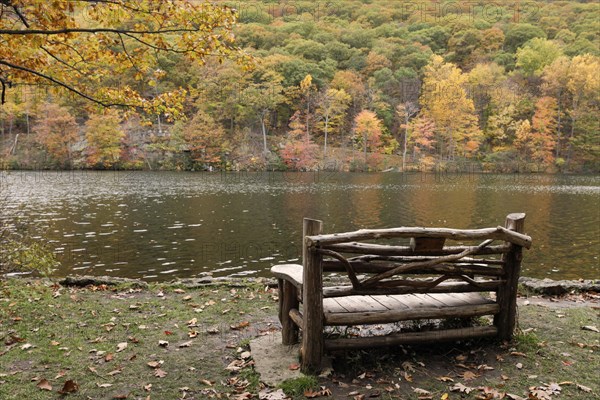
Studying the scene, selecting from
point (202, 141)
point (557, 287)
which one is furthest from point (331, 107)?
point (557, 287)

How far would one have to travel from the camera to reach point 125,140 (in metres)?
66.4

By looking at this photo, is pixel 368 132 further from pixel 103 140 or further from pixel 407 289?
pixel 407 289

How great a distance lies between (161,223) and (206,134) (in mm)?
46031

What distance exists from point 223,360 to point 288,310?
1.05 m

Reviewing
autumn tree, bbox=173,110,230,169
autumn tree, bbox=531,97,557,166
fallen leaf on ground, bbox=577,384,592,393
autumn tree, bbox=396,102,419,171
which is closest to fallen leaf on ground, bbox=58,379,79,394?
fallen leaf on ground, bbox=577,384,592,393

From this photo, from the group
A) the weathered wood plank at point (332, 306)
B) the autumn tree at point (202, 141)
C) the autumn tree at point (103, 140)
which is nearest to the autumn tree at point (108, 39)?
the weathered wood plank at point (332, 306)

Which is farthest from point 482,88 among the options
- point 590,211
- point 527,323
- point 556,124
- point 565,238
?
point 527,323

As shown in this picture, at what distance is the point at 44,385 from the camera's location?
520 cm

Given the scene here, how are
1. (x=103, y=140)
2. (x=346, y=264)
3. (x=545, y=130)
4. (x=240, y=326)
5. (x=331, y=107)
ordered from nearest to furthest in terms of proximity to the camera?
(x=346, y=264), (x=240, y=326), (x=103, y=140), (x=545, y=130), (x=331, y=107)

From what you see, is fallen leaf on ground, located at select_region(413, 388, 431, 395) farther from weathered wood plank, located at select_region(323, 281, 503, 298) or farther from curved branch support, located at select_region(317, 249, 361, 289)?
curved branch support, located at select_region(317, 249, 361, 289)

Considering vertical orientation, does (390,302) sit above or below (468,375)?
above

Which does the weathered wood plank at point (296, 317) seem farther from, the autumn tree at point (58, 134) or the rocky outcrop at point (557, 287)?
the autumn tree at point (58, 134)

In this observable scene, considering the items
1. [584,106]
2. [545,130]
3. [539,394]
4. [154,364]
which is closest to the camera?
[539,394]

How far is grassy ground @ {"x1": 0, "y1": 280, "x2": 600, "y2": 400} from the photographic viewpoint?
5.07 meters
